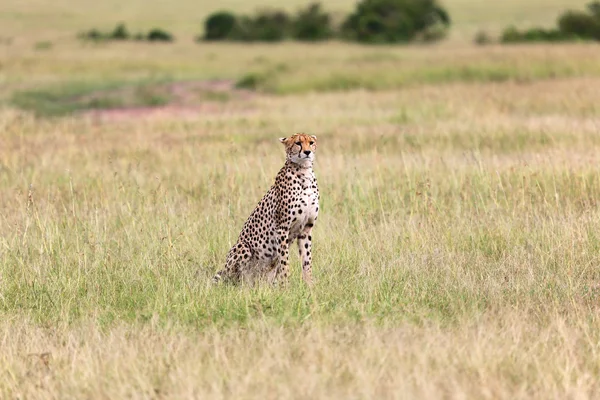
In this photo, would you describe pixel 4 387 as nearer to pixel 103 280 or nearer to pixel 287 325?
pixel 287 325

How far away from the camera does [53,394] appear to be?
4.45 meters

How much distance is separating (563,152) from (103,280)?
594 cm

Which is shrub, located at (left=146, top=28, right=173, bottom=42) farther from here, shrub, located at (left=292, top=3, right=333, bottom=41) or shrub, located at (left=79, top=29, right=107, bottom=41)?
shrub, located at (left=292, top=3, right=333, bottom=41)

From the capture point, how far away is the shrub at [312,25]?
160 ft

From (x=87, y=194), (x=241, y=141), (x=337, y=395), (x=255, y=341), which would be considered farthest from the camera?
(x=241, y=141)

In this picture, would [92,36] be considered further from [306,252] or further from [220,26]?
[306,252]

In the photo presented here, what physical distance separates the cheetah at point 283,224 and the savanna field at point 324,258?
→ 0.21 metres

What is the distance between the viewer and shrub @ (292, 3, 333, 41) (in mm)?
48781

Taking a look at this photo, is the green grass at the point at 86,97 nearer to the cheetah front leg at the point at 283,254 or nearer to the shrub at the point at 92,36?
the cheetah front leg at the point at 283,254

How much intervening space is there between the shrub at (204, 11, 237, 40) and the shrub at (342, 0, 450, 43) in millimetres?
5701

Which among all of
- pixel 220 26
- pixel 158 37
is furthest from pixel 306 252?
pixel 220 26

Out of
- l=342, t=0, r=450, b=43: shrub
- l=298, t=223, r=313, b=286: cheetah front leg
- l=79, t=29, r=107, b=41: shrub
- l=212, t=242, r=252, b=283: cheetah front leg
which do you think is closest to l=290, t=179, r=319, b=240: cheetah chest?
l=298, t=223, r=313, b=286: cheetah front leg

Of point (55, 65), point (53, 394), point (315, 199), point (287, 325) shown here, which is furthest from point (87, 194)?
point (55, 65)

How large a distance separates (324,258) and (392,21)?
137 feet
